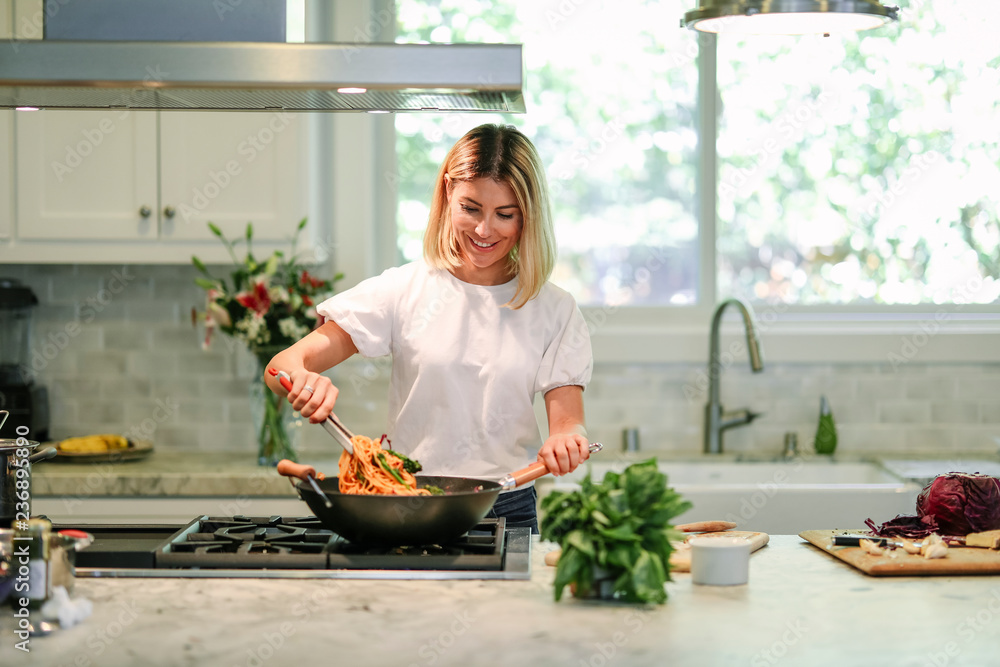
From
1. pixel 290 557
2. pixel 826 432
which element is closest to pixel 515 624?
pixel 290 557

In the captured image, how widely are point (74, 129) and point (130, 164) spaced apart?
197 mm

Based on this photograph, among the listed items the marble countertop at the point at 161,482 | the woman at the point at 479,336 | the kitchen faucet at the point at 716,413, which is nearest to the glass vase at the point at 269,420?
the marble countertop at the point at 161,482

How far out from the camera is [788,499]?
298 cm

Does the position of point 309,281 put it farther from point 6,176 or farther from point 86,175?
point 6,176

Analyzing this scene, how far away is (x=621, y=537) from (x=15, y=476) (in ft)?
3.30

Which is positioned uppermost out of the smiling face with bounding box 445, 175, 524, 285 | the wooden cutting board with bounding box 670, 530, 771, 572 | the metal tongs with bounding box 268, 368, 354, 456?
the smiling face with bounding box 445, 175, 524, 285

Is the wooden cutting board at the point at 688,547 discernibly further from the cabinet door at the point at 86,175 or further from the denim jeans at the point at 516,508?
the cabinet door at the point at 86,175

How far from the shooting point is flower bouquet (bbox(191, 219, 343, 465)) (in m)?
3.04

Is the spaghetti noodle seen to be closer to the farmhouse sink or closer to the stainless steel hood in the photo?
the stainless steel hood

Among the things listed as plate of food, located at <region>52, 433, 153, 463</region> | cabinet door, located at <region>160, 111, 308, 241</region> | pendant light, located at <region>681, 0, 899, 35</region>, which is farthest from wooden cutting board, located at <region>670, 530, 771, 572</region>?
plate of food, located at <region>52, 433, 153, 463</region>

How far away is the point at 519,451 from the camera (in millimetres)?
2232

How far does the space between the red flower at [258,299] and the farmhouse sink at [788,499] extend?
962 mm

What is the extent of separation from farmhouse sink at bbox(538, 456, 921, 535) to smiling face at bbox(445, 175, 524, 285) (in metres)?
0.88

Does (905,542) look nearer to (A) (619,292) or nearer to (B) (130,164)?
(A) (619,292)
